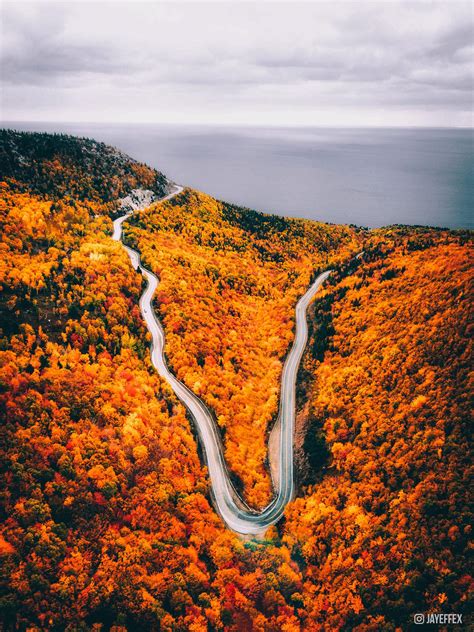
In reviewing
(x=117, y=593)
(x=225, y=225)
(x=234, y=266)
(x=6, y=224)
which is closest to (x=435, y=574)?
(x=117, y=593)

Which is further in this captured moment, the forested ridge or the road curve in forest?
the road curve in forest

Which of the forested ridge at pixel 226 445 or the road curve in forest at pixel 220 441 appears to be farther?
the road curve in forest at pixel 220 441

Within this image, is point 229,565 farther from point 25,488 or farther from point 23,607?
point 25,488

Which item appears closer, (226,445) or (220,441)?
(226,445)

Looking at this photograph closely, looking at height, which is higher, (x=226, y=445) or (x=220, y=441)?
(x=220, y=441)
